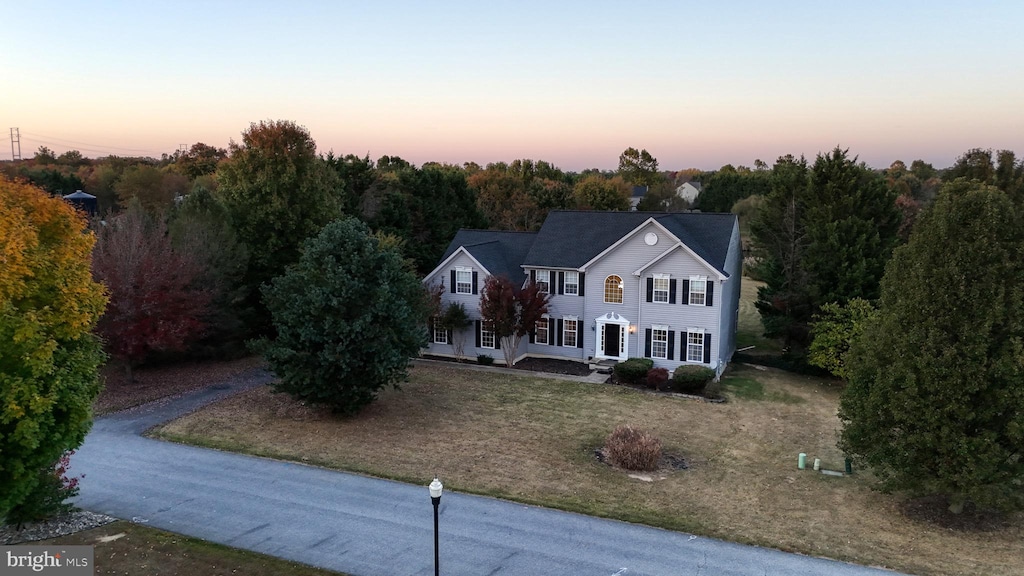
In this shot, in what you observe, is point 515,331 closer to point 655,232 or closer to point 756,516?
point 655,232

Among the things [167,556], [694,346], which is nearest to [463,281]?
[694,346]

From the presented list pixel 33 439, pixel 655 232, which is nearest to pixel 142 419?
pixel 33 439

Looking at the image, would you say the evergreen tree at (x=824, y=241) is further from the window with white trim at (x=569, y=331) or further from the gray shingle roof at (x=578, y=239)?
the window with white trim at (x=569, y=331)

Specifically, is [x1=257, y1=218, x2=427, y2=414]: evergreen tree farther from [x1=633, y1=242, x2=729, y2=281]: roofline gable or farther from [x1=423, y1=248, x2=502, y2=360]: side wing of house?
[x1=633, y1=242, x2=729, y2=281]: roofline gable

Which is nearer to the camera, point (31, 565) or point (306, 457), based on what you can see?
point (31, 565)

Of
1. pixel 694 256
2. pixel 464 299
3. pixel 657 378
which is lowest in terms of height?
pixel 657 378

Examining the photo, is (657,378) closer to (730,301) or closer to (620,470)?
(730,301)
